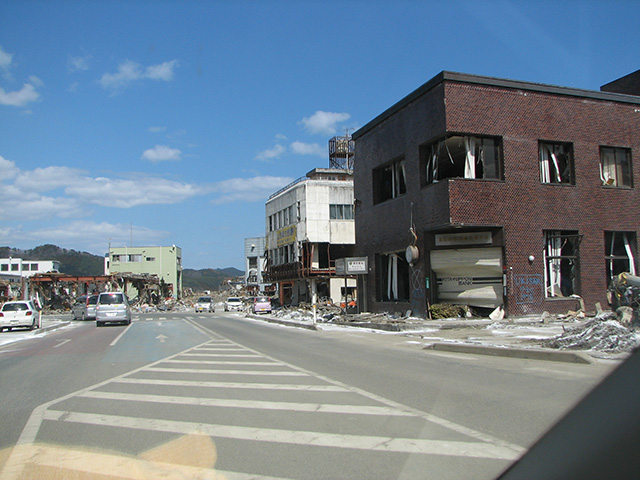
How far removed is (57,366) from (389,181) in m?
20.1

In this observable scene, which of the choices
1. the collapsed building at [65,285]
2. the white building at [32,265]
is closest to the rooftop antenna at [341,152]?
the collapsed building at [65,285]

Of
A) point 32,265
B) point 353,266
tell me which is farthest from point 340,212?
point 32,265

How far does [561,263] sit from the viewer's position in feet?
78.1

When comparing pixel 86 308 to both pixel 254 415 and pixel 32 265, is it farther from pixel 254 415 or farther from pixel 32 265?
pixel 32 265

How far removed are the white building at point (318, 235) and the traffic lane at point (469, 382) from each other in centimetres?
3153

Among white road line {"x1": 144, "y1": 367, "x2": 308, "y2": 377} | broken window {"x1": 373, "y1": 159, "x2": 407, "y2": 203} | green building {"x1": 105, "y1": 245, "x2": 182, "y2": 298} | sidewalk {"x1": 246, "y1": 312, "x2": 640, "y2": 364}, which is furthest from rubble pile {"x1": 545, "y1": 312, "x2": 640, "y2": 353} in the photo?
green building {"x1": 105, "y1": 245, "x2": 182, "y2": 298}

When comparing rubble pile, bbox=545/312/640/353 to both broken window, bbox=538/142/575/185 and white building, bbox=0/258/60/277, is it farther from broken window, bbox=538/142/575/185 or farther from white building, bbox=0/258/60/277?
white building, bbox=0/258/60/277

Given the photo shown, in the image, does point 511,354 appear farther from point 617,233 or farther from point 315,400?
point 617,233

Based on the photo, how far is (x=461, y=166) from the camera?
2539 cm

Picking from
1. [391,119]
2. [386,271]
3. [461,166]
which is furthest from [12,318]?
[461,166]

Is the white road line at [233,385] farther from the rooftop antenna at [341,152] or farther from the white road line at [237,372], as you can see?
the rooftop antenna at [341,152]

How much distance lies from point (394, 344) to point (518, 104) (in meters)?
13.0

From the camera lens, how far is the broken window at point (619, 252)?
24500 mm

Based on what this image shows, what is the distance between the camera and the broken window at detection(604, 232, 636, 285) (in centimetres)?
2450
